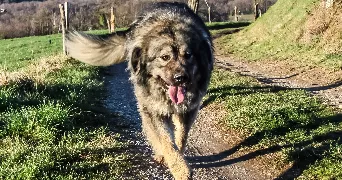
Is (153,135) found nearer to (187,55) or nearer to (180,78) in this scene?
(180,78)

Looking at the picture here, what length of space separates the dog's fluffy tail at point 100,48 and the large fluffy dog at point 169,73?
0.40 meters

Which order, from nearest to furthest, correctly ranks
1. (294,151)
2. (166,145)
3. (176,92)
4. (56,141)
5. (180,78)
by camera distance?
(180,78) → (166,145) → (176,92) → (56,141) → (294,151)

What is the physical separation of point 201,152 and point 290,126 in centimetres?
178

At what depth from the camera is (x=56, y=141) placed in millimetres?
5484

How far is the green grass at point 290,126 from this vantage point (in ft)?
17.7

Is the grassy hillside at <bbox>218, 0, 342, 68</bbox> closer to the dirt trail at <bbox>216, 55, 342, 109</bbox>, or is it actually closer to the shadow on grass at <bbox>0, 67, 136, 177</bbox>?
the dirt trail at <bbox>216, 55, 342, 109</bbox>

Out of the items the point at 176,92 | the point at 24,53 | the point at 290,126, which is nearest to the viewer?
the point at 176,92

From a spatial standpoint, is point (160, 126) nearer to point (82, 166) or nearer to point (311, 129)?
point (82, 166)

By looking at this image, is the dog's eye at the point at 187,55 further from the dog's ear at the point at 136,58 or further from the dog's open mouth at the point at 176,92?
the dog's ear at the point at 136,58

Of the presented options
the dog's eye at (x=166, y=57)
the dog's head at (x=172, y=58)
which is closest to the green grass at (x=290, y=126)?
the dog's head at (x=172, y=58)

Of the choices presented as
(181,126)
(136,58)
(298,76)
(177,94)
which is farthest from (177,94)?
Result: (298,76)

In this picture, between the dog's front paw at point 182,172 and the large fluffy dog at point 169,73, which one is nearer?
the dog's front paw at point 182,172

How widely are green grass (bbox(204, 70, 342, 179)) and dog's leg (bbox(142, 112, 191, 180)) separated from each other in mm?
1582

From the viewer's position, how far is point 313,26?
1658 cm
